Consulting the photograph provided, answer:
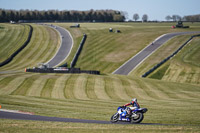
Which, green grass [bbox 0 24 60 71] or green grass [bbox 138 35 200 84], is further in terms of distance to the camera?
green grass [bbox 0 24 60 71]

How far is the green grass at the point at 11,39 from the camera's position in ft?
335

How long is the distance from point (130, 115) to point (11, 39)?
102178 mm

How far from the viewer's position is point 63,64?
86812mm

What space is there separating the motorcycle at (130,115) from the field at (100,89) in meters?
1.22

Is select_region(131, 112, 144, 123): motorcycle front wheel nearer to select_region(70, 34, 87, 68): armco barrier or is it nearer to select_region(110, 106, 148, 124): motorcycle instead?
select_region(110, 106, 148, 124): motorcycle

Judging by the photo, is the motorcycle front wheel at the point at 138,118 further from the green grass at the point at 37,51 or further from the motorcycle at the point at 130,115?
the green grass at the point at 37,51

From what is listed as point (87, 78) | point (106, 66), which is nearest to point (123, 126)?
point (87, 78)

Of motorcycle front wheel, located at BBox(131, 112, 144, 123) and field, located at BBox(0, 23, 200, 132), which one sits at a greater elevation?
motorcycle front wheel, located at BBox(131, 112, 144, 123)

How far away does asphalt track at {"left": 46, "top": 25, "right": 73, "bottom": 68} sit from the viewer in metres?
93.0

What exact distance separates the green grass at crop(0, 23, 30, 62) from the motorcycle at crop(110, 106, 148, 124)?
7878 cm

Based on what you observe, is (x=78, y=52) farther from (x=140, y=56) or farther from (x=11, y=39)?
(x=11, y=39)

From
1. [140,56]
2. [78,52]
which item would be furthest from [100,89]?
[78,52]

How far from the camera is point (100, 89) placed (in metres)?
47.0

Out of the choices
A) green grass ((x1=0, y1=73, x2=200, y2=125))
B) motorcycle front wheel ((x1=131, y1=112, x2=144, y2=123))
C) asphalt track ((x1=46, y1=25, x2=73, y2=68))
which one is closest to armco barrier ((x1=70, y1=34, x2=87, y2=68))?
asphalt track ((x1=46, y1=25, x2=73, y2=68))
